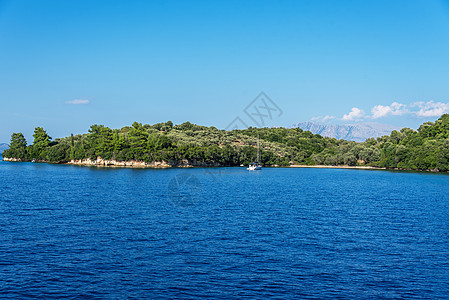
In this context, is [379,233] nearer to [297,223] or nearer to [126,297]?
[297,223]

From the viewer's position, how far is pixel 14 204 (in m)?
51.4

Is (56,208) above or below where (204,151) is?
below

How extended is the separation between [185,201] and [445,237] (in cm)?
3514

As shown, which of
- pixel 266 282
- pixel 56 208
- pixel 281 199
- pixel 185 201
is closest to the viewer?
pixel 266 282

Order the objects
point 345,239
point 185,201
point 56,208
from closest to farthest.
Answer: point 345,239 → point 56,208 → point 185,201

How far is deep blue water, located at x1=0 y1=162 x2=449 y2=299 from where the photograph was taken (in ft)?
76.9

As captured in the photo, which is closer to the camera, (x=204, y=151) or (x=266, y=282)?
(x=266, y=282)

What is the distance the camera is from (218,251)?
101 feet

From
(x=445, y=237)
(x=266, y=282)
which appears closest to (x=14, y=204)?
(x=266, y=282)

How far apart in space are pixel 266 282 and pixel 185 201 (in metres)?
36.0

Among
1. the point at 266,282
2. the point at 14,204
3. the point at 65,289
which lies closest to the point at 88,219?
the point at 14,204

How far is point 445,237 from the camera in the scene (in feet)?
121

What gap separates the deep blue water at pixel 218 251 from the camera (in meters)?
23.4

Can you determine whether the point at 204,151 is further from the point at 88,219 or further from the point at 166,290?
the point at 166,290
